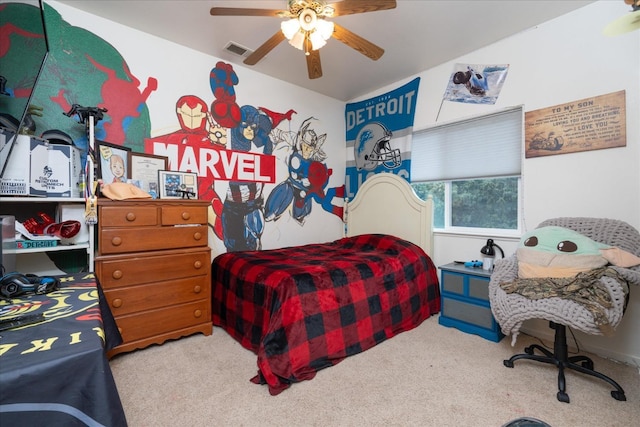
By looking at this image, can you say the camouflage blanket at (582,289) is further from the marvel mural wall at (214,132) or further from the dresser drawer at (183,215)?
the marvel mural wall at (214,132)

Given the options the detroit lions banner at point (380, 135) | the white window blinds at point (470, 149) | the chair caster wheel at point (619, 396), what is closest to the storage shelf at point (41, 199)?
the detroit lions banner at point (380, 135)

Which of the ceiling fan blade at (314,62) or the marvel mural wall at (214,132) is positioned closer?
the ceiling fan blade at (314,62)

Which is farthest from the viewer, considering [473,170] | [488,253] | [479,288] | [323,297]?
[473,170]

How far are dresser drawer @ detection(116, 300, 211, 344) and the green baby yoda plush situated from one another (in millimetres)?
2416

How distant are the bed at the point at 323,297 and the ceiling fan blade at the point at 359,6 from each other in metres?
1.69

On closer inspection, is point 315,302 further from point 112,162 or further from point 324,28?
point 112,162

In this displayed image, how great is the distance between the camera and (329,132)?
157 inches

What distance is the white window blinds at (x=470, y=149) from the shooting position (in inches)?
105

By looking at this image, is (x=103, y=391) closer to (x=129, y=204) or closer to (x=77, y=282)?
(x=77, y=282)

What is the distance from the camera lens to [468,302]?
2490 mm

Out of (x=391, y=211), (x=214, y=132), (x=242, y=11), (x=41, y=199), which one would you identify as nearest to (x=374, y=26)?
(x=242, y=11)

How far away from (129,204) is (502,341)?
303cm

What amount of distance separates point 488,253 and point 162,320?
8.99ft

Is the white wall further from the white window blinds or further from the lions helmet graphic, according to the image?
the lions helmet graphic
